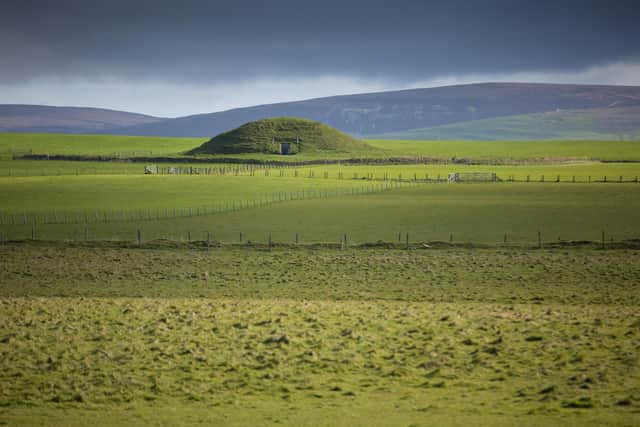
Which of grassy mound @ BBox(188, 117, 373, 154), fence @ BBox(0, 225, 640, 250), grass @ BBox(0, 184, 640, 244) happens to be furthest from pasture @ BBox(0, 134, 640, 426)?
grassy mound @ BBox(188, 117, 373, 154)

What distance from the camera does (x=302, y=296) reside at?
98.1 feet

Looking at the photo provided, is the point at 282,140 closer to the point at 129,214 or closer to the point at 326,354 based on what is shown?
the point at 129,214

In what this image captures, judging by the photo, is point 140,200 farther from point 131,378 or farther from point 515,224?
point 131,378

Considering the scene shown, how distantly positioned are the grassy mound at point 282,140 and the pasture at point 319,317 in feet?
353

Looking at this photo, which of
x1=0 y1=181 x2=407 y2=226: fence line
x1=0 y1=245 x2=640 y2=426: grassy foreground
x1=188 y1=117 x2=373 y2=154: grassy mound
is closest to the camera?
x1=0 y1=245 x2=640 y2=426: grassy foreground

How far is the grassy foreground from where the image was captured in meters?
17.2

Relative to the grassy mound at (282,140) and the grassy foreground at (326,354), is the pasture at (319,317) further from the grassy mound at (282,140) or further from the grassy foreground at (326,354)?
the grassy mound at (282,140)

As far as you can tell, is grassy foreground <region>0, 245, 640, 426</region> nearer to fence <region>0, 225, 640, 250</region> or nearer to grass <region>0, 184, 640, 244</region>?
fence <region>0, 225, 640, 250</region>

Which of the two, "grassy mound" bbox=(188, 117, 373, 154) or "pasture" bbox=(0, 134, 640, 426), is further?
"grassy mound" bbox=(188, 117, 373, 154)

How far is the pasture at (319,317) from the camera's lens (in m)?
17.6

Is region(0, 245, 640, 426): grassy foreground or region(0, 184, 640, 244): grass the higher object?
region(0, 184, 640, 244): grass

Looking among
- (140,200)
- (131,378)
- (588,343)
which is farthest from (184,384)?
(140,200)

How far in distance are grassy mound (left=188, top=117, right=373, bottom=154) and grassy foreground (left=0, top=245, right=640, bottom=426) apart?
13676 cm

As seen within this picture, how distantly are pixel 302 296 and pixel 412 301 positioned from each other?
4.26 m
